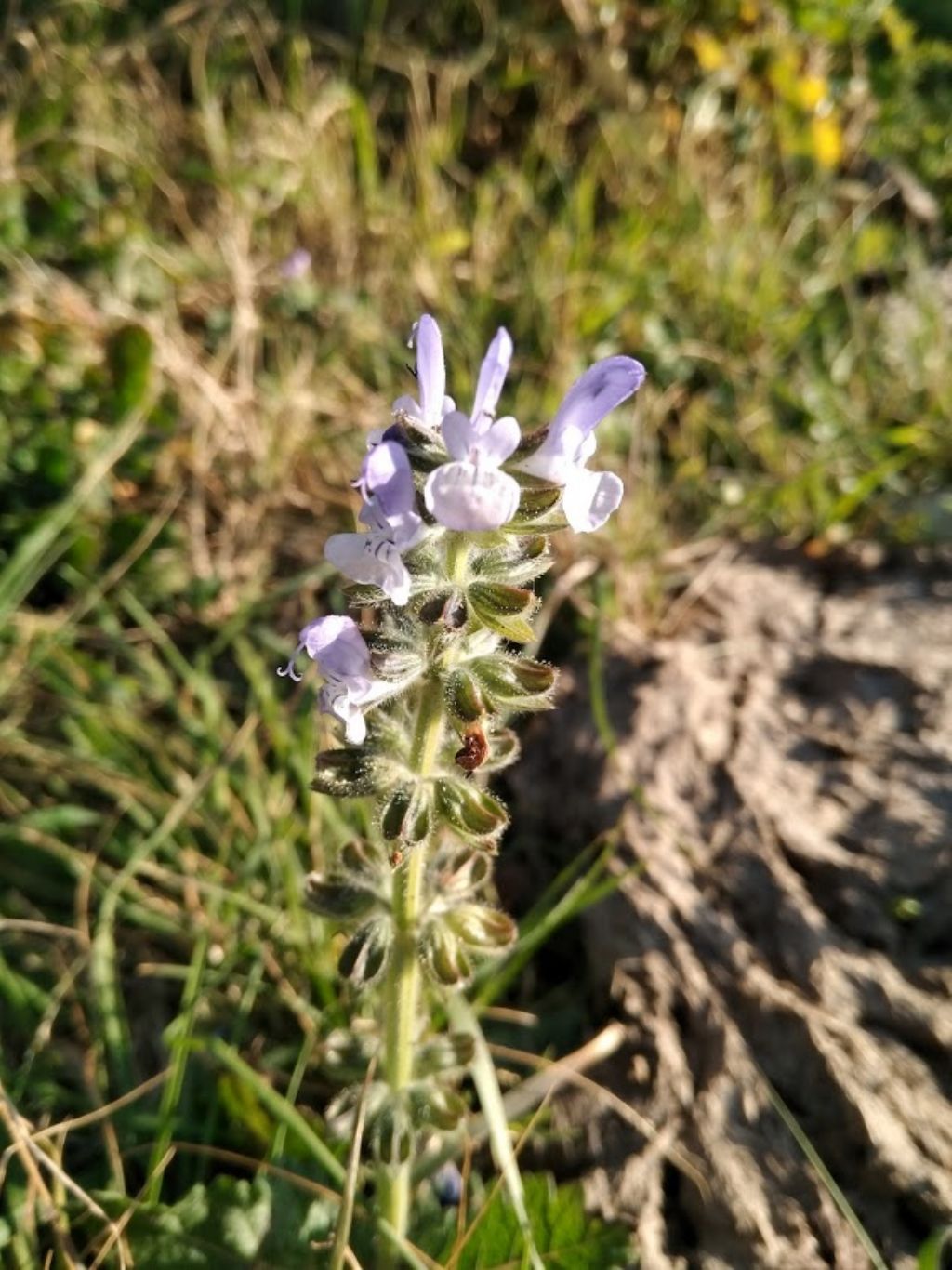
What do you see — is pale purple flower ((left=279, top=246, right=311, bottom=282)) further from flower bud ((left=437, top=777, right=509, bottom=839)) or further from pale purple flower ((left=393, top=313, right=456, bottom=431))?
flower bud ((left=437, top=777, right=509, bottom=839))

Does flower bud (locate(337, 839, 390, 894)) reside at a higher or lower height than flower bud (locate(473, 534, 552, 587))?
lower

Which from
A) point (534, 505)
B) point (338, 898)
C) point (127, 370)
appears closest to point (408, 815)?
point (338, 898)

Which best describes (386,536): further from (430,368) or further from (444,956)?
(444,956)

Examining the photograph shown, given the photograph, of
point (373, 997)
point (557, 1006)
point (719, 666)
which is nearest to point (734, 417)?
point (719, 666)

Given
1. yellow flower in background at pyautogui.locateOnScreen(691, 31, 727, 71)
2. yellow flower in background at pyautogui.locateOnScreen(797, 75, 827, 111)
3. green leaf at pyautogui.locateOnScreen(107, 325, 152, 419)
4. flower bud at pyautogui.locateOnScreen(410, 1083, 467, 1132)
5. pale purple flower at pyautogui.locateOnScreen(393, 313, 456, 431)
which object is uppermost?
yellow flower in background at pyautogui.locateOnScreen(691, 31, 727, 71)

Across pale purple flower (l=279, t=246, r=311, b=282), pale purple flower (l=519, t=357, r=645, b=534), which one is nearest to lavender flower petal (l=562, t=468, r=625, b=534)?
pale purple flower (l=519, t=357, r=645, b=534)

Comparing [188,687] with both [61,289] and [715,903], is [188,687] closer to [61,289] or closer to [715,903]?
[715,903]

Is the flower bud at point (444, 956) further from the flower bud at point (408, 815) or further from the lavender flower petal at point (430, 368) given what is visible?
the lavender flower petal at point (430, 368)
